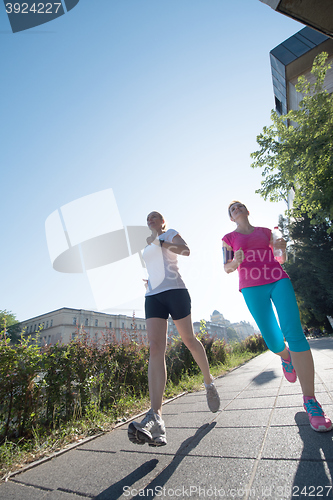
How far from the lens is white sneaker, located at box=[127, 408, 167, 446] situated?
1600 millimetres

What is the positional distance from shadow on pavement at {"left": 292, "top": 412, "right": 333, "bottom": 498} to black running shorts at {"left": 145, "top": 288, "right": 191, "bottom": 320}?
1.19 metres

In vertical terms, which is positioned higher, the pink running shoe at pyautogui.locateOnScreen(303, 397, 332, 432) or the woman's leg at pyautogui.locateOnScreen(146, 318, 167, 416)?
the woman's leg at pyautogui.locateOnScreen(146, 318, 167, 416)

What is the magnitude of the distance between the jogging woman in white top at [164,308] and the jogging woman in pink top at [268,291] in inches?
21.0

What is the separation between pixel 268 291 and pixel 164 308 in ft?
3.12

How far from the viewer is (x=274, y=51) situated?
24.0 meters

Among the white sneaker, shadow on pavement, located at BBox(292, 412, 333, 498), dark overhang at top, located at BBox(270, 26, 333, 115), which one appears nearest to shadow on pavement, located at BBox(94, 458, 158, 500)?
the white sneaker

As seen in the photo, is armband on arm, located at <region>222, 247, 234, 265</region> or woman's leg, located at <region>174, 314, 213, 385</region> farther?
armband on arm, located at <region>222, 247, 234, 265</region>

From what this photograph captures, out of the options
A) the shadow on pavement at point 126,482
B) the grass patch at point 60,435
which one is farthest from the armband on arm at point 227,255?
the grass patch at point 60,435

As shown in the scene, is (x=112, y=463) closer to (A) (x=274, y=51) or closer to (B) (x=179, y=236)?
(B) (x=179, y=236)

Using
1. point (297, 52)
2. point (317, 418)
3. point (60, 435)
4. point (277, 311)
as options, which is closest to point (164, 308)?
point (277, 311)

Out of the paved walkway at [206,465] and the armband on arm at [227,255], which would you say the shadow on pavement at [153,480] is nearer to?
the paved walkway at [206,465]

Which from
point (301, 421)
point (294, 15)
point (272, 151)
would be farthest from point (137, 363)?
point (272, 151)

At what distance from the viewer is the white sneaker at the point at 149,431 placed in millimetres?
1600

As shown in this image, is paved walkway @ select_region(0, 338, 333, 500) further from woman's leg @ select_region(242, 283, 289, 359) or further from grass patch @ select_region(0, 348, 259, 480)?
woman's leg @ select_region(242, 283, 289, 359)
